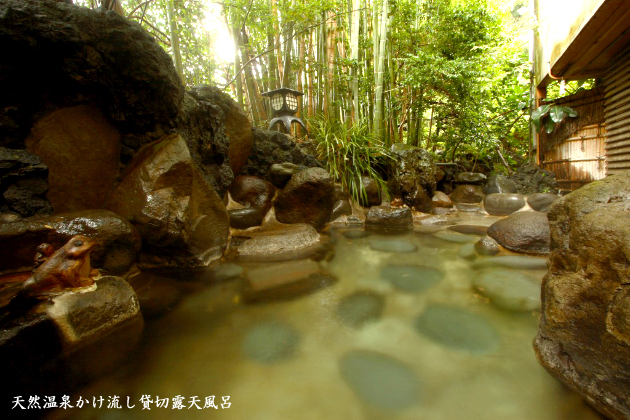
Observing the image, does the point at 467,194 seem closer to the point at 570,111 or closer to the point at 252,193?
the point at 570,111

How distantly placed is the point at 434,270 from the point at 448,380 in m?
1.76

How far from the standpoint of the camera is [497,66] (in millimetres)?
7984

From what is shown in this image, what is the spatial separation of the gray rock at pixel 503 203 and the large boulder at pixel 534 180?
0.80 metres

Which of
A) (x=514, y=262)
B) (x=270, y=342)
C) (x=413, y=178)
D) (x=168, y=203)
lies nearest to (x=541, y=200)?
(x=413, y=178)

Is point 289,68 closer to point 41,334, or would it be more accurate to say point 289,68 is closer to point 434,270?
point 434,270

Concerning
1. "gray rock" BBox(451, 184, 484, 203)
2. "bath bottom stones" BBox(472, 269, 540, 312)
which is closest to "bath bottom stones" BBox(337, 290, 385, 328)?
"bath bottom stones" BBox(472, 269, 540, 312)

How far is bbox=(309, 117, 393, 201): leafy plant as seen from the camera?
19.9 ft

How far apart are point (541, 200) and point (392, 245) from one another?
387cm

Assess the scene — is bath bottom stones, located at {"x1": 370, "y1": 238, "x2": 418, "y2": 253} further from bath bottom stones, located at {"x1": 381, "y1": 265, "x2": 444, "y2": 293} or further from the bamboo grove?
the bamboo grove

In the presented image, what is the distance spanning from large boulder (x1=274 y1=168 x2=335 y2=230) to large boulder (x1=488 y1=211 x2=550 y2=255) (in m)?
2.43

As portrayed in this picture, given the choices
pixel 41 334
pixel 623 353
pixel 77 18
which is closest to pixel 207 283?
pixel 41 334

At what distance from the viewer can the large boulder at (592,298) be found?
1211mm

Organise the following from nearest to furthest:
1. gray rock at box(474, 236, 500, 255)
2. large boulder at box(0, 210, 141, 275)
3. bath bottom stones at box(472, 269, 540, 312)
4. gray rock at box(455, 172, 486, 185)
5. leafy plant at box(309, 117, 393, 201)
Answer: large boulder at box(0, 210, 141, 275) < bath bottom stones at box(472, 269, 540, 312) < gray rock at box(474, 236, 500, 255) < leafy plant at box(309, 117, 393, 201) < gray rock at box(455, 172, 486, 185)

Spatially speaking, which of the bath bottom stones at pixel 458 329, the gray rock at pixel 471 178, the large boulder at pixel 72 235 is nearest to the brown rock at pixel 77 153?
the large boulder at pixel 72 235
